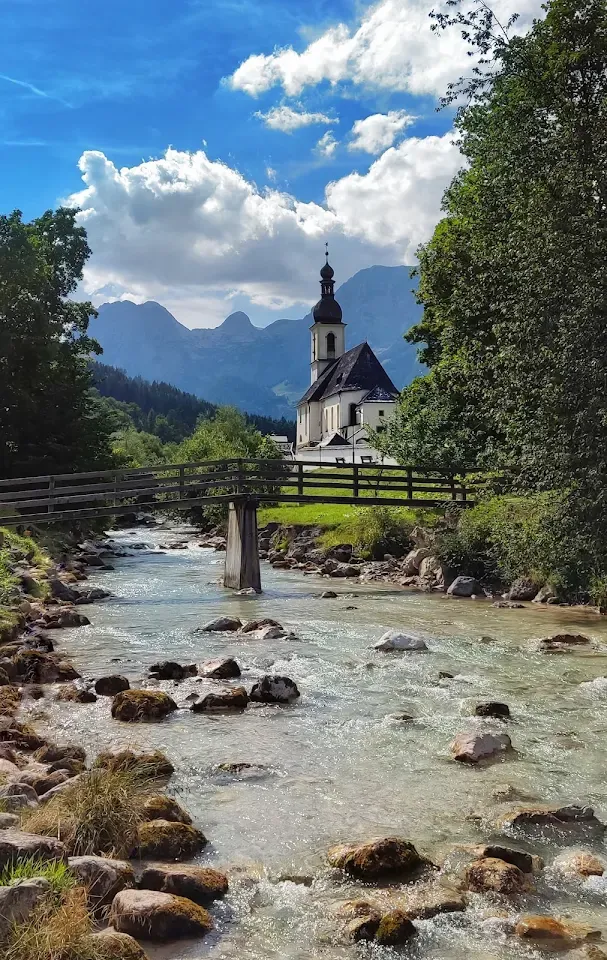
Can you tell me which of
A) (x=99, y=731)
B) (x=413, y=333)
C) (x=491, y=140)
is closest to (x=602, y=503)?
(x=99, y=731)

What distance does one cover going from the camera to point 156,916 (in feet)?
16.9

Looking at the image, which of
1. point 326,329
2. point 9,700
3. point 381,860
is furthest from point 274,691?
point 326,329

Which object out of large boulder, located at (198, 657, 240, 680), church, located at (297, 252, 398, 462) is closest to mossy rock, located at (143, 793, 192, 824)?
large boulder, located at (198, 657, 240, 680)

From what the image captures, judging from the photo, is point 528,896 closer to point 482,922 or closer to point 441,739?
point 482,922

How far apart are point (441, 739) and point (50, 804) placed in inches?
185

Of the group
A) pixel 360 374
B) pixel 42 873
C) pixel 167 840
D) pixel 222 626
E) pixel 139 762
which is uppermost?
pixel 360 374

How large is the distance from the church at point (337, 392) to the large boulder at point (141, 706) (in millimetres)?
72556

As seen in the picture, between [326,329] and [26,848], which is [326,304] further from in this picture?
[26,848]

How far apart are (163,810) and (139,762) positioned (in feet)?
3.53

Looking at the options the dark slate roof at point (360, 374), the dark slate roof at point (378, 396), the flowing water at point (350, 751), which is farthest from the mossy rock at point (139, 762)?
the dark slate roof at point (360, 374)

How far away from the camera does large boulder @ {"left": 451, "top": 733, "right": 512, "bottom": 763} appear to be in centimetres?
866

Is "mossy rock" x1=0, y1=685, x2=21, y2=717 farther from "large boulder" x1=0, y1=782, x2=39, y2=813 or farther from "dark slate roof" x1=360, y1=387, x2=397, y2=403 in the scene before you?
"dark slate roof" x1=360, y1=387, x2=397, y2=403

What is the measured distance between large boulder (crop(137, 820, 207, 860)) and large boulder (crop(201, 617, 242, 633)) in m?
10.7

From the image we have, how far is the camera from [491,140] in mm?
18641
